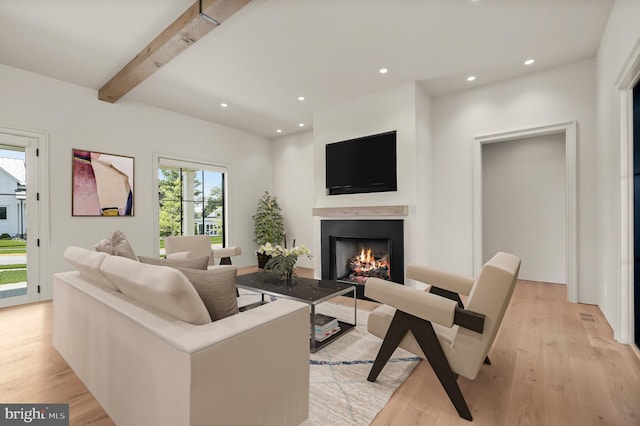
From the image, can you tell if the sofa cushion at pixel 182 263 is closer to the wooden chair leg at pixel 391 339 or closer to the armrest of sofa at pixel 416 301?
the armrest of sofa at pixel 416 301

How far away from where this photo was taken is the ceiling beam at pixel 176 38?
2414 mm

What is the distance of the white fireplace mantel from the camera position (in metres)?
3.91

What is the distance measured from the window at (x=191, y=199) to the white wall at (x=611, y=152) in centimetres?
561

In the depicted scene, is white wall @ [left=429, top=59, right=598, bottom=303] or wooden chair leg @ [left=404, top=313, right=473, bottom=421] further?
white wall @ [left=429, top=59, right=598, bottom=303]

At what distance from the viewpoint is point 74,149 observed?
4.08 meters

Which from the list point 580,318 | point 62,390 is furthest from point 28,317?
point 580,318

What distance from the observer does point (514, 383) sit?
1.95 metres

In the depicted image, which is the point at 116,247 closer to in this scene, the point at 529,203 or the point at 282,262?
the point at 282,262

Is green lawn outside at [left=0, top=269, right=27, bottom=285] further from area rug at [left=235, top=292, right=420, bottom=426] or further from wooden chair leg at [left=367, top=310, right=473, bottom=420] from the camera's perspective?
wooden chair leg at [left=367, top=310, right=473, bottom=420]

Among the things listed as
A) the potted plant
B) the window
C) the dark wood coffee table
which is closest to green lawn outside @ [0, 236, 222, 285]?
the window

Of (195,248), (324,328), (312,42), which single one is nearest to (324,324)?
(324,328)

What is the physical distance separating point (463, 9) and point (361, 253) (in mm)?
3137

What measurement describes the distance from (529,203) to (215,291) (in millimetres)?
5025

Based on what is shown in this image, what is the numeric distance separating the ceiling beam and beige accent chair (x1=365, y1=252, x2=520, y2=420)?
242cm
